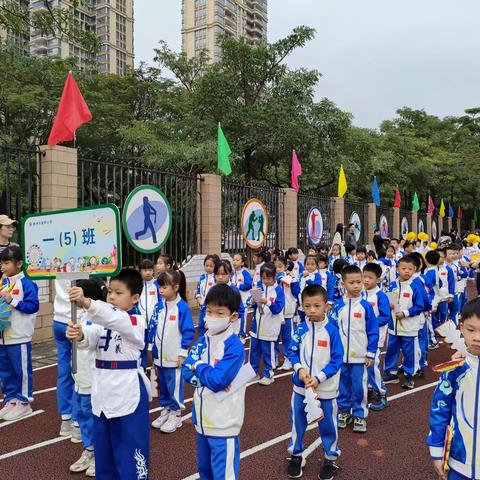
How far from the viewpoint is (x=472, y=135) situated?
46812mm

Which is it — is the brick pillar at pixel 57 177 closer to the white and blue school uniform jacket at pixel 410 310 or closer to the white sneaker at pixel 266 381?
the white sneaker at pixel 266 381

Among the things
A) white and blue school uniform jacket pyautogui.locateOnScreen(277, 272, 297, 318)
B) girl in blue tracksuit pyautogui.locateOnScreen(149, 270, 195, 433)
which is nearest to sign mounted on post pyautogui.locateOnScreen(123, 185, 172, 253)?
white and blue school uniform jacket pyautogui.locateOnScreen(277, 272, 297, 318)

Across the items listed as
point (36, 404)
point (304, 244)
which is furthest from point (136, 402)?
point (304, 244)

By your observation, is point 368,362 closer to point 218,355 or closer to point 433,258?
point 218,355

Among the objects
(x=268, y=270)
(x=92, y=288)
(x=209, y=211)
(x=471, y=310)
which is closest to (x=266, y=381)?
(x=268, y=270)

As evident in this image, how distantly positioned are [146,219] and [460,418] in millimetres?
7584

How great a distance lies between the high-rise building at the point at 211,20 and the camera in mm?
82438

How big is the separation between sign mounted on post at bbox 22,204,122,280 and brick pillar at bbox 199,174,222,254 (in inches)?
344

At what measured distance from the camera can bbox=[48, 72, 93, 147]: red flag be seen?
25.9ft

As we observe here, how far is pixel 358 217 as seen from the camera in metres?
19.8

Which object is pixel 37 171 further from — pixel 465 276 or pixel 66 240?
pixel 465 276

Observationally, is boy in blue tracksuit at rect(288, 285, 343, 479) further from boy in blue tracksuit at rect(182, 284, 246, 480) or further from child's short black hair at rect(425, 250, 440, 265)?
child's short black hair at rect(425, 250, 440, 265)

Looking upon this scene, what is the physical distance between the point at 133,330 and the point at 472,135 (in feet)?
166

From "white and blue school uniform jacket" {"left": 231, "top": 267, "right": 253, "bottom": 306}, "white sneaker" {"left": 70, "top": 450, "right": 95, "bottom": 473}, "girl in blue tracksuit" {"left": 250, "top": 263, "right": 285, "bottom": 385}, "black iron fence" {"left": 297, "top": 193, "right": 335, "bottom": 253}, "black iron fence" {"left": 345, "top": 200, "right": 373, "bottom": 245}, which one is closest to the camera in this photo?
"white sneaker" {"left": 70, "top": 450, "right": 95, "bottom": 473}
